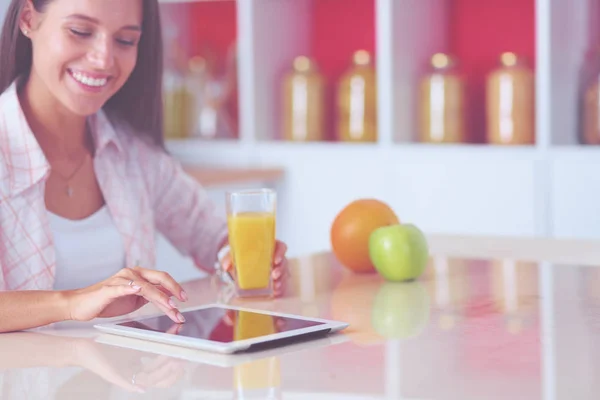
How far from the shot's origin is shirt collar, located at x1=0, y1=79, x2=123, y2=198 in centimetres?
156

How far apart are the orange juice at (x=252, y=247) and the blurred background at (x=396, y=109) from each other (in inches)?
59.3

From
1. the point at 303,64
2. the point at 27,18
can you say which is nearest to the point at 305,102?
the point at 303,64

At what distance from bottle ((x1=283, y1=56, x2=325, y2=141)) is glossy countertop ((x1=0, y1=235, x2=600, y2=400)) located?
1.78 meters

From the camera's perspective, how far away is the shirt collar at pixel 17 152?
156 centimetres

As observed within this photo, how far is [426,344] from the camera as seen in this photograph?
1.04 m

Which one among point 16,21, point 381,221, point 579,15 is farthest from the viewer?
point 579,15

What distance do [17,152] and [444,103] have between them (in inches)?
64.0

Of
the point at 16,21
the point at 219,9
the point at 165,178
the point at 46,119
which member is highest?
the point at 219,9

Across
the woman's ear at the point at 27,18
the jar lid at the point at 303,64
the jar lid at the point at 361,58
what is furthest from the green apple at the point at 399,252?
the jar lid at the point at 303,64

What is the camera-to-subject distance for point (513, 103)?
112 inches

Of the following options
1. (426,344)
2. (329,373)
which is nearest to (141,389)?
(329,373)

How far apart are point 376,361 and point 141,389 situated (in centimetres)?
23

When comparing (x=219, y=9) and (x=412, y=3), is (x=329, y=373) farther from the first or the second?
(x=219, y=9)

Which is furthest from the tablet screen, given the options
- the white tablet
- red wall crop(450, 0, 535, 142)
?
red wall crop(450, 0, 535, 142)
